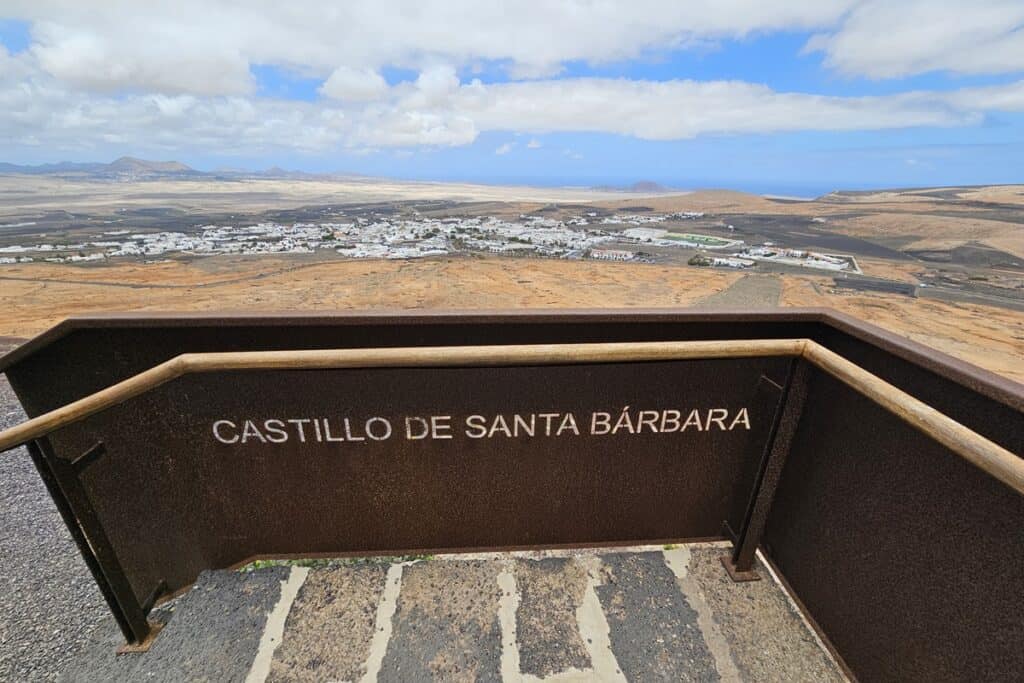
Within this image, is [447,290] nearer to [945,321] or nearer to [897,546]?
[945,321]

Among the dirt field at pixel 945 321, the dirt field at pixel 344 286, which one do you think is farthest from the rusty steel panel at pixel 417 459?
the dirt field at pixel 945 321

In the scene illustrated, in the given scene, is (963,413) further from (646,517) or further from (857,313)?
(857,313)

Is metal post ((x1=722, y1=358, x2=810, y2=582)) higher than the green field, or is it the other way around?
metal post ((x1=722, y1=358, x2=810, y2=582))

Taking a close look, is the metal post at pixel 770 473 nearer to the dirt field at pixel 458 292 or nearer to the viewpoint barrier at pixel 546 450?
the viewpoint barrier at pixel 546 450

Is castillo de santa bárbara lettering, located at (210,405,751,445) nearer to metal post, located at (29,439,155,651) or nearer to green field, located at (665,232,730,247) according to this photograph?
metal post, located at (29,439,155,651)

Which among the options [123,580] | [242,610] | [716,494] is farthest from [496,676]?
[123,580]

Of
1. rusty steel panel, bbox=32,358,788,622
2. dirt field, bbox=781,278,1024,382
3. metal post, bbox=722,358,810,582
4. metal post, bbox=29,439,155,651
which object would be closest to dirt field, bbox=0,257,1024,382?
dirt field, bbox=781,278,1024,382
